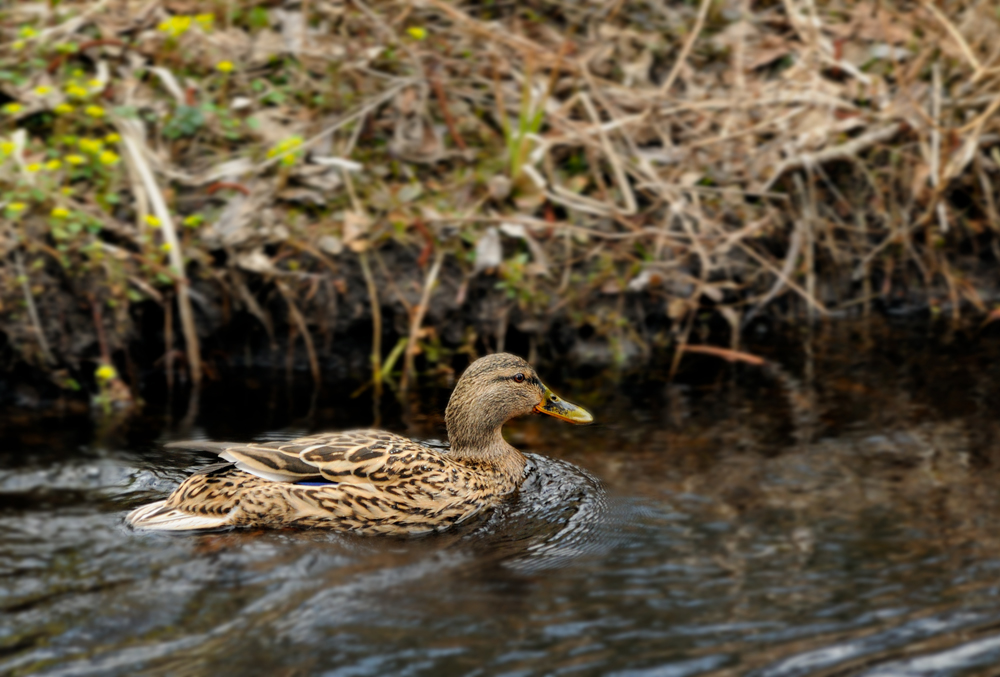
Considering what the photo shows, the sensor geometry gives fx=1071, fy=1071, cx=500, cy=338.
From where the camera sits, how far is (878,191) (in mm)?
7723

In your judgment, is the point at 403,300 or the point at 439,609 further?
the point at 403,300

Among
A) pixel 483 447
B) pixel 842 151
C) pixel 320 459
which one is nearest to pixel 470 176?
pixel 483 447

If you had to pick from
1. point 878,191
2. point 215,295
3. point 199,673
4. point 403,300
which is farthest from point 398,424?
point 878,191

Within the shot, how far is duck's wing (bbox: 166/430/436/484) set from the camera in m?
5.13

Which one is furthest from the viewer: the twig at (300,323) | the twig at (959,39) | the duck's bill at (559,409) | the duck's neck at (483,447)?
the twig at (959,39)

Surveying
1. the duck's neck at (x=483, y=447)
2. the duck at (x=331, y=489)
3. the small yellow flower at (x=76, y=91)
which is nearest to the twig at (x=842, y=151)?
the duck's neck at (x=483, y=447)

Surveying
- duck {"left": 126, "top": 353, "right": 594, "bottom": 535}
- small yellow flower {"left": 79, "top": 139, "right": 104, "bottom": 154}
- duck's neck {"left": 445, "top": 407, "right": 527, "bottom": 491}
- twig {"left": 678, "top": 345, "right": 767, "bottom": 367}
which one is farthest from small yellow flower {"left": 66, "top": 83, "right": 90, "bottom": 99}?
twig {"left": 678, "top": 345, "right": 767, "bottom": 367}

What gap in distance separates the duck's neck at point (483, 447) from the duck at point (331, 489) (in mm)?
81

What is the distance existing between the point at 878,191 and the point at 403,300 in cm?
353

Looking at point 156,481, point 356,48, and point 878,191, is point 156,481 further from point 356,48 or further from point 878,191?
point 878,191

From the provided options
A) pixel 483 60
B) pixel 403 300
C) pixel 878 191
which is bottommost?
pixel 403 300

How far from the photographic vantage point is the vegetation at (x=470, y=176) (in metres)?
6.89

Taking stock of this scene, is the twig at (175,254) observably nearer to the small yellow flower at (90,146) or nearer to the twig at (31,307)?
the small yellow flower at (90,146)

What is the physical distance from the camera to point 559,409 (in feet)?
19.4
